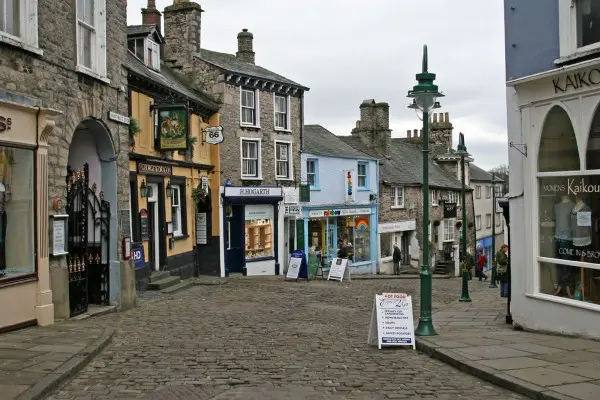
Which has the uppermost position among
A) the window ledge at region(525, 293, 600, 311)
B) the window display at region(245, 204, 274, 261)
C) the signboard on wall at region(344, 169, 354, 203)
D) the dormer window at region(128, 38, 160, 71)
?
the dormer window at region(128, 38, 160, 71)

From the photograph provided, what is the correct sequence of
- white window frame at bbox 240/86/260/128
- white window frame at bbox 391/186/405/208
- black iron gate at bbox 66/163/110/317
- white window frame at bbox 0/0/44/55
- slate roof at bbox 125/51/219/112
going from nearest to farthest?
white window frame at bbox 0/0/44/55
black iron gate at bbox 66/163/110/317
slate roof at bbox 125/51/219/112
white window frame at bbox 240/86/260/128
white window frame at bbox 391/186/405/208

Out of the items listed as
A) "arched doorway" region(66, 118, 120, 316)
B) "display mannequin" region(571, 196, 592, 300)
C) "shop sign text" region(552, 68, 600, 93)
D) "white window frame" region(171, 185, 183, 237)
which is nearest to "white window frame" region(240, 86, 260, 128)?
"white window frame" region(171, 185, 183, 237)

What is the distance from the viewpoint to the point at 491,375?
26.3 feet

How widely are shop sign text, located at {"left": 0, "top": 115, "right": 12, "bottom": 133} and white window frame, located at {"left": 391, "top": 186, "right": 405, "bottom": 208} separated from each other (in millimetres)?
30919

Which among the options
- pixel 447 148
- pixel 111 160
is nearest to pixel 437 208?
pixel 447 148

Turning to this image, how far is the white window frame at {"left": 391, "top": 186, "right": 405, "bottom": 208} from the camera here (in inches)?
1569

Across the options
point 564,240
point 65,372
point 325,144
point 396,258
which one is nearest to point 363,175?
point 325,144

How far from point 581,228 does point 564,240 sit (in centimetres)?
40

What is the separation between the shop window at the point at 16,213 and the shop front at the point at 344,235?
801 inches

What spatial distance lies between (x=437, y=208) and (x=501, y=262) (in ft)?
96.3

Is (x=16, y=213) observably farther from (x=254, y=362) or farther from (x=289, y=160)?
(x=289, y=160)

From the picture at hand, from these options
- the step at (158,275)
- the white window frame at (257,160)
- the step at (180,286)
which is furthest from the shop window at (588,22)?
the white window frame at (257,160)

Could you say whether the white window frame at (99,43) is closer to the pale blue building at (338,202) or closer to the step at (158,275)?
the step at (158,275)

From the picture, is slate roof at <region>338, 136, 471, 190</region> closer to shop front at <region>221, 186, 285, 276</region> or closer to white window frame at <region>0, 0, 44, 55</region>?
shop front at <region>221, 186, 285, 276</region>
